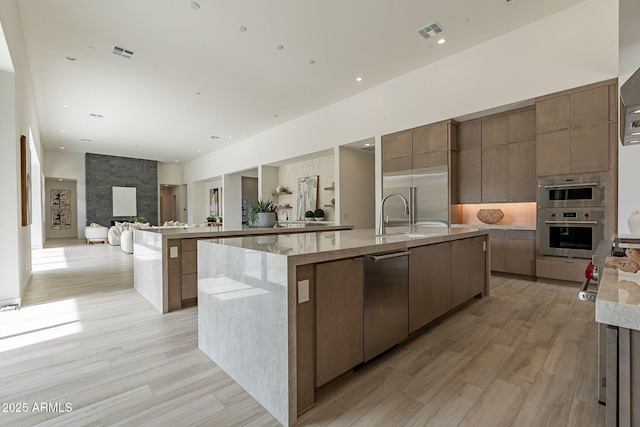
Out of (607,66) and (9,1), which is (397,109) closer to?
(607,66)

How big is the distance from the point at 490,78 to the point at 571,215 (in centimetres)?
233

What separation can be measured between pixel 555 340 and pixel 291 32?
4.70 metres

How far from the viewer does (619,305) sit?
0.72m

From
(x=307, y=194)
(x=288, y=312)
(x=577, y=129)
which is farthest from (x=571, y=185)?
(x=307, y=194)

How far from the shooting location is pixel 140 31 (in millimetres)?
4148

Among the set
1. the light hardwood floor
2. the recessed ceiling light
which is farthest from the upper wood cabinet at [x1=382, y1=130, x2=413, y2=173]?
the recessed ceiling light

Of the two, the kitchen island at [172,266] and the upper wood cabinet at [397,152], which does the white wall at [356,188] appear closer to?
the upper wood cabinet at [397,152]

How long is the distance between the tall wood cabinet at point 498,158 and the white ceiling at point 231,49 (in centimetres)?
131

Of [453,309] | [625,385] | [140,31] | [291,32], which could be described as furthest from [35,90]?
[625,385]

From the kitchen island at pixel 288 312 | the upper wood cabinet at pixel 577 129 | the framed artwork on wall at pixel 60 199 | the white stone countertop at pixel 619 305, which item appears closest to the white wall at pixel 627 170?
the upper wood cabinet at pixel 577 129

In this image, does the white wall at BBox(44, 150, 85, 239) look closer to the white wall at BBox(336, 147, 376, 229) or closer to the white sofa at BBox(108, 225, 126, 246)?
the white sofa at BBox(108, 225, 126, 246)

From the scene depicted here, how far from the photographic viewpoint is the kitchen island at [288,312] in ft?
4.79

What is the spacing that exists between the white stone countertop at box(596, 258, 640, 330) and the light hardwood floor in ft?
3.33

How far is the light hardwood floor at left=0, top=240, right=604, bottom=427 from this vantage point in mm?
1522
